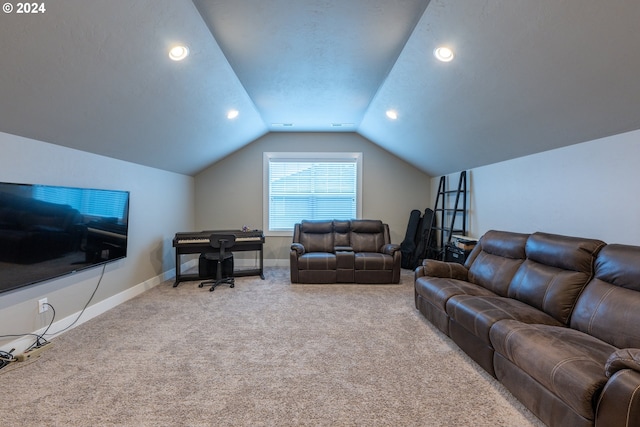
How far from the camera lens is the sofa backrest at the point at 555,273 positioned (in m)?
2.17

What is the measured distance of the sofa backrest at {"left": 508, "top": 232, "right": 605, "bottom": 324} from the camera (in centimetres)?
217

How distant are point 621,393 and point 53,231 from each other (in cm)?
391

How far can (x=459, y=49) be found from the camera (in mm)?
2381

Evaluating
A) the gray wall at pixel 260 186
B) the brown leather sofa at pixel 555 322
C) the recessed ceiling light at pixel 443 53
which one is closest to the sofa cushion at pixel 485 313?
the brown leather sofa at pixel 555 322

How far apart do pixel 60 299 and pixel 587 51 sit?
15.5 ft

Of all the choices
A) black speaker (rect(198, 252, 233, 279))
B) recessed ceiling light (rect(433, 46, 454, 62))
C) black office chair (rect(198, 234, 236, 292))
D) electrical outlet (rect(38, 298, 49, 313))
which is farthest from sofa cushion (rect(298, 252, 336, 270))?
recessed ceiling light (rect(433, 46, 454, 62))

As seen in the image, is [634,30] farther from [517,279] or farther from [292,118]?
[292,118]

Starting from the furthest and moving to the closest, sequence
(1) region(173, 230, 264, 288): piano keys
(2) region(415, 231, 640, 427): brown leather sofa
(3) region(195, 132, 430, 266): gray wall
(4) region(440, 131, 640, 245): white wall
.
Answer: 1. (3) region(195, 132, 430, 266): gray wall
2. (1) region(173, 230, 264, 288): piano keys
3. (4) region(440, 131, 640, 245): white wall
4. (2) region(415, 231, 640, 427): brown leather sofa

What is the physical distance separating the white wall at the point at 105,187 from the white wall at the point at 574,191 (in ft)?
16.1

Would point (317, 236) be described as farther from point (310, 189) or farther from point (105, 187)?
point (105, 187)

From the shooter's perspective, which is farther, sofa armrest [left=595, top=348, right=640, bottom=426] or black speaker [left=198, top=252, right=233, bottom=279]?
black speaker [left=198, top=252, right=233, bottom=279]

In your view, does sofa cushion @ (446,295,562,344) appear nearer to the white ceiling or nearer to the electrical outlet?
the white ceiling

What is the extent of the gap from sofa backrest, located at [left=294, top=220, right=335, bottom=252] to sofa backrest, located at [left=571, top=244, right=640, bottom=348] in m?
3.48

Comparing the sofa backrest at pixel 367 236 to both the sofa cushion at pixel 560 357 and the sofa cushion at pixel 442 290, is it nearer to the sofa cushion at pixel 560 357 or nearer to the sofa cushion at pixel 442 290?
the sofa cushion at pixel 442 290
